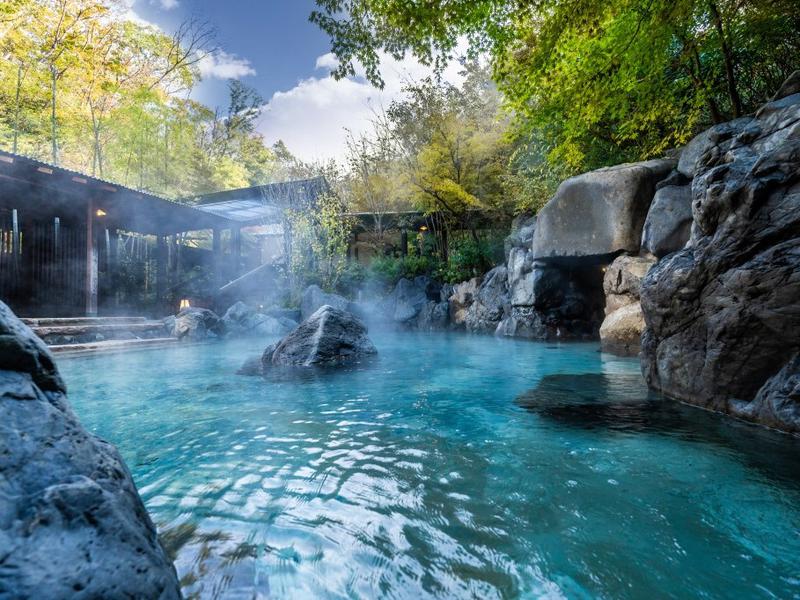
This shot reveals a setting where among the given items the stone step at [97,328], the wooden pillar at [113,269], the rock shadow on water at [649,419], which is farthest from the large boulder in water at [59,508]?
the wooden pillar at [113,269]

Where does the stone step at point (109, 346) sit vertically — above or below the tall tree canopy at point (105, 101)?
below

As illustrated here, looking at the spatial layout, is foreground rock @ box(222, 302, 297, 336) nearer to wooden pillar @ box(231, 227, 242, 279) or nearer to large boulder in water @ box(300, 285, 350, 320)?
large boulder in water @ box(300, 285, 350, 320)

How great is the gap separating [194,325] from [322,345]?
746 centimetres

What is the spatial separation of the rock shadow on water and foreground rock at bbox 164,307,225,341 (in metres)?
11.1

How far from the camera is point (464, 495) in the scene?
7.60ft

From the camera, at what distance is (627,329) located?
8.47 metres

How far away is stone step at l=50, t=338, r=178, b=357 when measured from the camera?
29.0ft

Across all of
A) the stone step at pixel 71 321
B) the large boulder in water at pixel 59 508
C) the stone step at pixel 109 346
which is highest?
the large boulder in water at pixel 59 508

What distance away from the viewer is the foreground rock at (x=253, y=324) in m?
14.1

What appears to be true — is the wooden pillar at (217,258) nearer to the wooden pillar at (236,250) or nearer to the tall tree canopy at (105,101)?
the wooden pillar at (236,250)

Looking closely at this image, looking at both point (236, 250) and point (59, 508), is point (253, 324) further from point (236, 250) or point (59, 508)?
point (59, 508)

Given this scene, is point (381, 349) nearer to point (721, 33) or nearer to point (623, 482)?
point (623, 482)

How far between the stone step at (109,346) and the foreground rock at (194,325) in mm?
795

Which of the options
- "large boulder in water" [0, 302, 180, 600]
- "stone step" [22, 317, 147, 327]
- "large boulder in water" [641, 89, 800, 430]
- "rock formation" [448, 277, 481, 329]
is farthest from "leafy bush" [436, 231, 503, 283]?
"large boulder in water" [0, 302, 180, 600]
